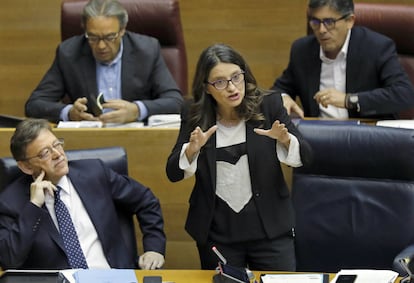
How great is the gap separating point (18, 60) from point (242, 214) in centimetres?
244

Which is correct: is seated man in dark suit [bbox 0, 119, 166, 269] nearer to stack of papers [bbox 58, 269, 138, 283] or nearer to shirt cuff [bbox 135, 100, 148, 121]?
stack of papers [bbox 58, 269, 138, 283]

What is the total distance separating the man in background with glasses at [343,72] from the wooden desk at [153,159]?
51cm

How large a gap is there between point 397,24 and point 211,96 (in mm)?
1314

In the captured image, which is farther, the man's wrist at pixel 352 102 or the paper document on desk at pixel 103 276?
the man's wrist at pixel 352 102

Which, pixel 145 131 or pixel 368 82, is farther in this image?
pixel 368 82

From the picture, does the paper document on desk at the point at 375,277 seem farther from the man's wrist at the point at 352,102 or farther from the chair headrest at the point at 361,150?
the man's wrist at the point at 352,102

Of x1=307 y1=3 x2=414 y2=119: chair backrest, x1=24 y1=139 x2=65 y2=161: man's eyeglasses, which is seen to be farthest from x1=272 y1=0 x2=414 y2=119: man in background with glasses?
x1=24 y1=139 x2=65 y2=161: man's eyeglasses

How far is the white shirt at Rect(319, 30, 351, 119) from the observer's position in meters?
3.46

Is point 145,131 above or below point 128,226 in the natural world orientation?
above

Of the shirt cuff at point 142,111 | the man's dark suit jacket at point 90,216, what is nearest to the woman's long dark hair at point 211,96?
the man's dark suit jacket at point 90,216

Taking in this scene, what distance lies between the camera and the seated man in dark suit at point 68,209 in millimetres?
2531

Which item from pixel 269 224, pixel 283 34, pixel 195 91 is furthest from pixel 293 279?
pixel 283 34

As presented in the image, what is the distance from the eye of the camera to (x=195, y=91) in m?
2.55

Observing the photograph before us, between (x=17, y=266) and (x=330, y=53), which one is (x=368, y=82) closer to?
(x=330, y=53)
